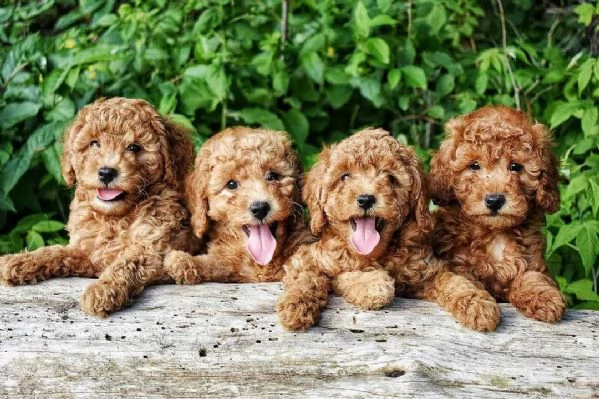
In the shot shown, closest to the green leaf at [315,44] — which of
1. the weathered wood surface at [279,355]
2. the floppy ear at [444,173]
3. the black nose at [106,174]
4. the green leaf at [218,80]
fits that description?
the green leaf at [218,80]

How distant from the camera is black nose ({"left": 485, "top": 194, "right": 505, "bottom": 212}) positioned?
5617 millimetres

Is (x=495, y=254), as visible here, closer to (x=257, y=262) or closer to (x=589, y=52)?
(x=257, y=262)

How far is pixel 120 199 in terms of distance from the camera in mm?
6027

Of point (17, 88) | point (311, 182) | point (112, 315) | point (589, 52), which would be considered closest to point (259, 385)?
point (112, 315)

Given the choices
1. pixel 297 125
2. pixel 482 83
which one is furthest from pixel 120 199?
pixel 482 83

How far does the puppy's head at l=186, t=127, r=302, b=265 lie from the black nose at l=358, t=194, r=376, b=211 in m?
0.59

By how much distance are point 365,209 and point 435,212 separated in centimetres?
91

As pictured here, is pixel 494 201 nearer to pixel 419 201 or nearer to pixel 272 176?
pixel 419 201

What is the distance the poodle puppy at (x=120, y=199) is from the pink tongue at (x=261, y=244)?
585mm

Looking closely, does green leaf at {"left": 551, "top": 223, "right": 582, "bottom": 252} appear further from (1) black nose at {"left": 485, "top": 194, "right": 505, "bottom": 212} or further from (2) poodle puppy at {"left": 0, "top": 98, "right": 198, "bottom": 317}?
(2) poodle puppy at {"left": 0, "top": 98, "right": 198, "bottom": 317}

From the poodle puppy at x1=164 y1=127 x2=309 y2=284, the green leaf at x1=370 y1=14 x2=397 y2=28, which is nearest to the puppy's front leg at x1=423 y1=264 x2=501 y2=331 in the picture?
the poodle puppy at x1=164 y1=127 x2=309 y2=284

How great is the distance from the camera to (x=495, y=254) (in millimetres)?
5938

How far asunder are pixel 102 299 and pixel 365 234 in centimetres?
168

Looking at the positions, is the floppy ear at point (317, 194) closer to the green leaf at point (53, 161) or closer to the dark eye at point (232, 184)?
the dark eye at point (232, 184)
